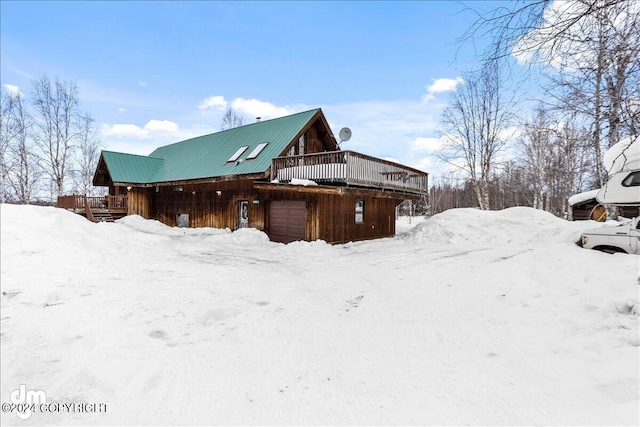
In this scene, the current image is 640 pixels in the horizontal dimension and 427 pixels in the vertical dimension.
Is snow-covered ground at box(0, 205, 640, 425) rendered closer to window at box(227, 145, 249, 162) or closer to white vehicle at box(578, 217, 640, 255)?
white vehicle at box(578, 217, 640, 255)

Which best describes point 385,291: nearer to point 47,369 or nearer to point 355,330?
point 355,330

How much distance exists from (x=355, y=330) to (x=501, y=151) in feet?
71.5

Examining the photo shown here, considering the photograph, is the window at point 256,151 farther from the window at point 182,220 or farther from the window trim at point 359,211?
the window at point 182,220

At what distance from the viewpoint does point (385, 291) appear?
6.56 metres

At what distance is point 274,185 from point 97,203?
17886 mm

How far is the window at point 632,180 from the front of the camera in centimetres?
828

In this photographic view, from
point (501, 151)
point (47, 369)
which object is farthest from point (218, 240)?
point (501, 151)

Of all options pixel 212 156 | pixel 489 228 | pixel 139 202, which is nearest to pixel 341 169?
pixel 489 228

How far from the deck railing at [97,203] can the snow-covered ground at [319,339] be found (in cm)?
1444

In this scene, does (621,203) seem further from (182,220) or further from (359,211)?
(182,220)

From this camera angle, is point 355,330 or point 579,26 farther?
point 355,330

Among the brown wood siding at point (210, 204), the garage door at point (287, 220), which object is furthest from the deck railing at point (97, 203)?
the garage door at point (287, 220)

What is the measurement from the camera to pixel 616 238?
22.8ft

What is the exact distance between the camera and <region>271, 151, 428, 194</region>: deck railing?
13.2m
